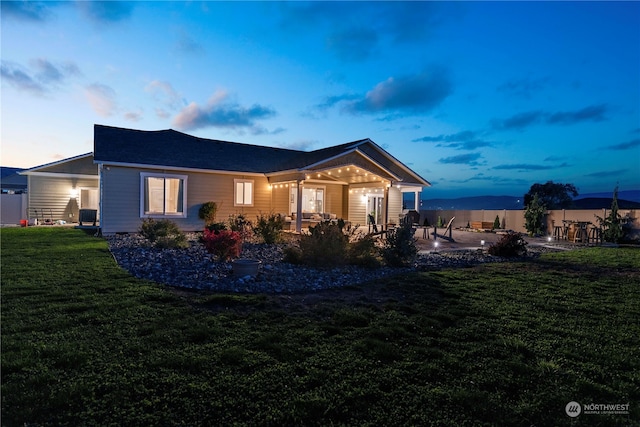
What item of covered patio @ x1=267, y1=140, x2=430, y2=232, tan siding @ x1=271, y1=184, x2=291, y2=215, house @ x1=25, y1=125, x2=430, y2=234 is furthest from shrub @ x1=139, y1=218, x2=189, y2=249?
tan siding @ x1=271, y1=184, x2=291, y2=215

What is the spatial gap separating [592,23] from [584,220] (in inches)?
376

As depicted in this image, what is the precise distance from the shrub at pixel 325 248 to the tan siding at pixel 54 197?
1832 cm

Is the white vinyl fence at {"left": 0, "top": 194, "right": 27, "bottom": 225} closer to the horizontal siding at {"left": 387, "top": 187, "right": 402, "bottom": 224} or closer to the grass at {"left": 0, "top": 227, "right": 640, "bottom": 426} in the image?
the grass at {"left": 0, "top": 227, "right": 640, "bottom": 426}

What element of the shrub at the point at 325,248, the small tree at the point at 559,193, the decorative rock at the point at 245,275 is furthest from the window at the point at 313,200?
the small tree at the point at 559,193

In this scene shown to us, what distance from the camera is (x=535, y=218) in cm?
1831

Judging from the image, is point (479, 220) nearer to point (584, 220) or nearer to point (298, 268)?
point (584, 220)

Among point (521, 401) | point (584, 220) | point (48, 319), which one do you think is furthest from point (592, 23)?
point (48, 319)

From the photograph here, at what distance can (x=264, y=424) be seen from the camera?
217 cm

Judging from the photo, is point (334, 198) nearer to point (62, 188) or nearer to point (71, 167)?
point (71, 167)

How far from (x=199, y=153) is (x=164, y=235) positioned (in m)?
7.10

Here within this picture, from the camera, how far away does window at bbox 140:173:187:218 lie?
14320mm

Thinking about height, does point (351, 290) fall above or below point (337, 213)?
below

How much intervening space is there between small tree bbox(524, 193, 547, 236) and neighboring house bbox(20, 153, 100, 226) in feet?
80.7

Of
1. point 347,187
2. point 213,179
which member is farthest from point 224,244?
point 347,187
